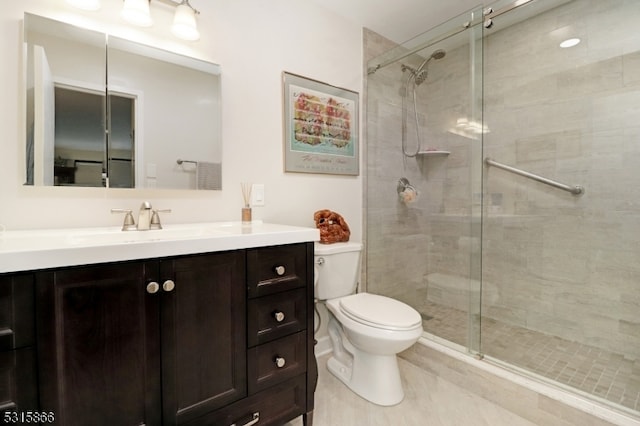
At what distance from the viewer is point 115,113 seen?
1276mm

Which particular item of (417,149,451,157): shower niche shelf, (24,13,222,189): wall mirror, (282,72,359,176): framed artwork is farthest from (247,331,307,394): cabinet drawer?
(417,149,451,157): shower niche shelf

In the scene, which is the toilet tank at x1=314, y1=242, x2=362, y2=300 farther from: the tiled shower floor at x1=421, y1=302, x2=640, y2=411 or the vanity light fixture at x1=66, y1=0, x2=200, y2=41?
the vanity light fixture at x1=66, y1=0, x2=200, y2=41

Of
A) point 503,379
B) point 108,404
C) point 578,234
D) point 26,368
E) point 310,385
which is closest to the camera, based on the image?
point 26,368

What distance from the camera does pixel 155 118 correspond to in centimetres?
137

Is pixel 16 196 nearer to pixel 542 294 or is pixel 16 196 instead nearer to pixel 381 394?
pixel 381 394

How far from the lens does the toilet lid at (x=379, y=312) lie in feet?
4.73

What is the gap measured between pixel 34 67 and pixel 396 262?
2281mm

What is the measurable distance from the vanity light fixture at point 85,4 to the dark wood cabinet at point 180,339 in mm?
1089

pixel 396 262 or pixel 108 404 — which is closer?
pixel 108 404

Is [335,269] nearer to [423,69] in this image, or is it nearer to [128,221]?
[128,221]

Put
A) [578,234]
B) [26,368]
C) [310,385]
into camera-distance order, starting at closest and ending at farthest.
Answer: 1. [26,368]
2. [310,385]
3. [578,234]

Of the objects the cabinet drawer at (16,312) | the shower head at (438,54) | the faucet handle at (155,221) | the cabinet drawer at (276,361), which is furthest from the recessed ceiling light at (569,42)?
the cabinet drawer at (16,312)

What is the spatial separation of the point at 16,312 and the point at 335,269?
1285mm

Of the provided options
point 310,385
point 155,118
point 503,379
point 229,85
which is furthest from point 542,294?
point 155,118
